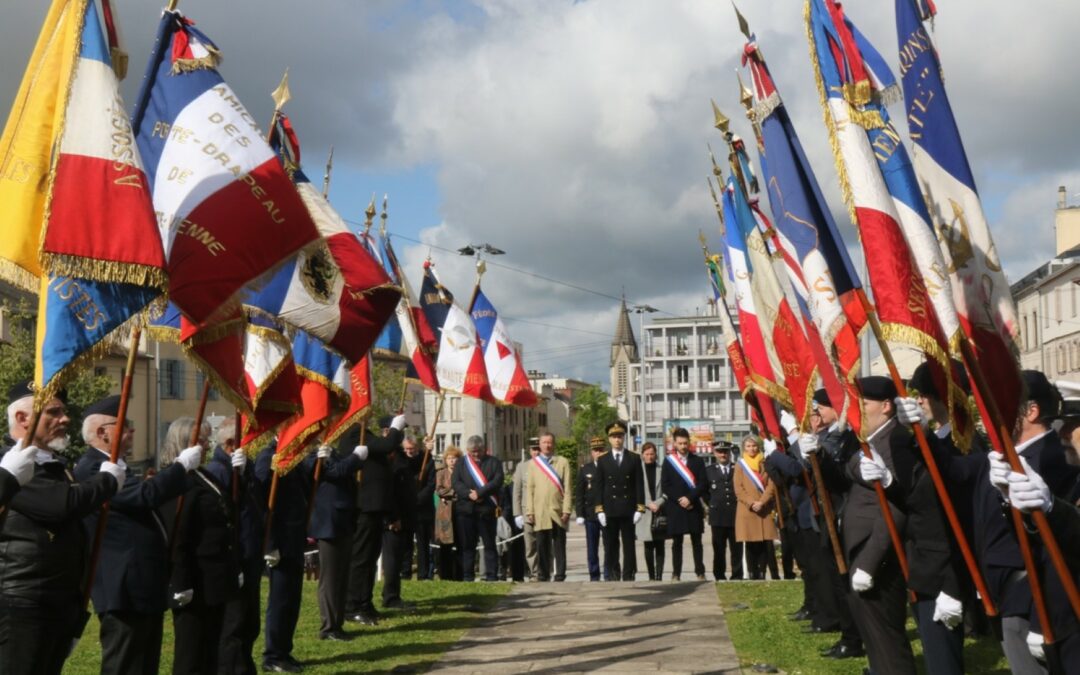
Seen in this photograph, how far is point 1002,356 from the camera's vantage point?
21.5 feet

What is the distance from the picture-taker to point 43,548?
6.55 metres

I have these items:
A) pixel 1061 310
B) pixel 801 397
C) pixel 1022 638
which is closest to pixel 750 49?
pixel 801 397

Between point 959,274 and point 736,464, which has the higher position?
point 959,274

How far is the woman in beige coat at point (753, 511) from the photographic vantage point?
17.4 meters

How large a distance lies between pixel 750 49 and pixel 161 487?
523 centimetres

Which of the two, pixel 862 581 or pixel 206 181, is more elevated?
pixel 206 181

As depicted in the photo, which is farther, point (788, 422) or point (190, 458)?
point (788, 422)

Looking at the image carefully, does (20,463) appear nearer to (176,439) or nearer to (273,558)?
(176,439)

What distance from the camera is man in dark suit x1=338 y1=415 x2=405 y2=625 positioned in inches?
520

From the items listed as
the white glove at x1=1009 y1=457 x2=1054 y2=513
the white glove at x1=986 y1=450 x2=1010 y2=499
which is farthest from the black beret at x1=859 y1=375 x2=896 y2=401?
the white glove at x1=1009 y1=457 x2=1054 y2=513

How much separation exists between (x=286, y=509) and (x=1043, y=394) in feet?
21.6

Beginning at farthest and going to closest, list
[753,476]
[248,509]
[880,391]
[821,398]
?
[753,476] → [821,398] → [248,509] → [880,391]

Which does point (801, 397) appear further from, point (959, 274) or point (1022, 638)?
point (1022, 638)

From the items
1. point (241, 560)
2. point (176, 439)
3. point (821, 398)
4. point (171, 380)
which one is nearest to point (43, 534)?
point (176, 439)
